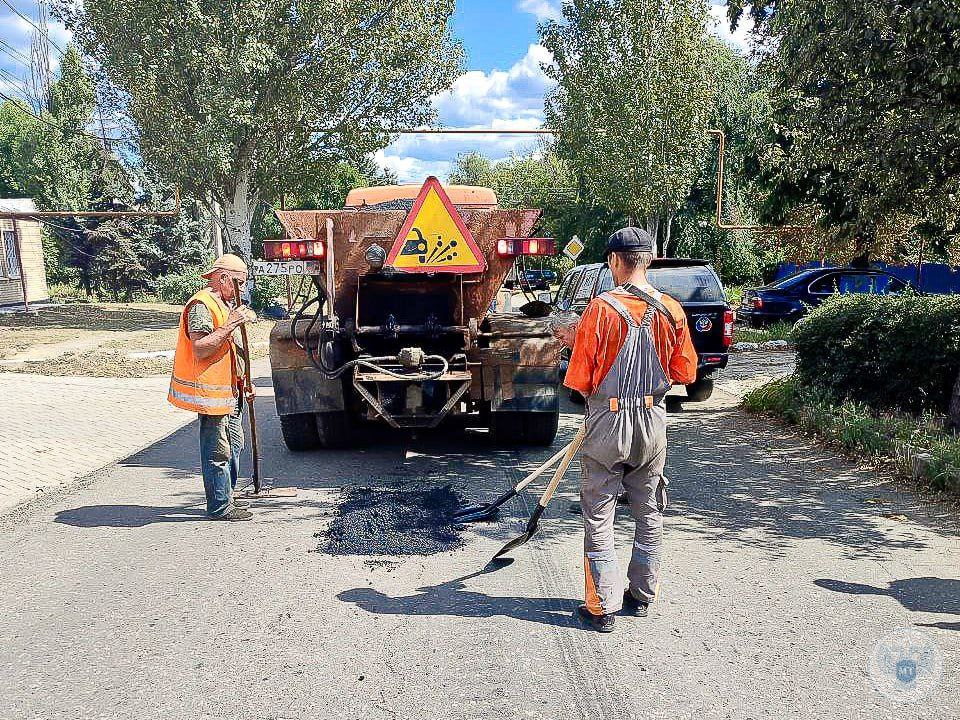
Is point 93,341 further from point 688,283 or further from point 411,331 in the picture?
point 411,331

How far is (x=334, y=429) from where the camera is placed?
26.5 feet

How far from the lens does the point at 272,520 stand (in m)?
6.10

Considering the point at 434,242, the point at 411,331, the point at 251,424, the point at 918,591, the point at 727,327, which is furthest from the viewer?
the point at 727,327

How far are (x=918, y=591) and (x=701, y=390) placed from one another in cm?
635

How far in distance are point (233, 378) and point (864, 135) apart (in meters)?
5.36

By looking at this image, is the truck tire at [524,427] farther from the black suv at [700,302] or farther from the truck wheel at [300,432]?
the black suv at [700,302]

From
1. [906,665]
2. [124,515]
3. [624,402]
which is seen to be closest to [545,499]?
[624,402]

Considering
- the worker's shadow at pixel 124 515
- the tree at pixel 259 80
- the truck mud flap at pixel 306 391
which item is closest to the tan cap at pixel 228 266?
the truck mud flap at pixel 306 391

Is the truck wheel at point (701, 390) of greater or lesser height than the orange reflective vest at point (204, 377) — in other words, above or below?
below

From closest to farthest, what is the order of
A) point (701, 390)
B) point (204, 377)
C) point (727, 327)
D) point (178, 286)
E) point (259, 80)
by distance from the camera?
point (204, 377) < point (727, 327) < point (701, 390) < point (259, 80) < point (178, 286)

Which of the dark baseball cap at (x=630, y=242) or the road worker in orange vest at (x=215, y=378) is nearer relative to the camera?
the dark baseball cap at (x=630, y=242)

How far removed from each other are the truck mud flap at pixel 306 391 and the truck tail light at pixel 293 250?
98 cm

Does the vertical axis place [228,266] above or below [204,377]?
above

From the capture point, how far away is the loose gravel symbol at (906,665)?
3578mm
